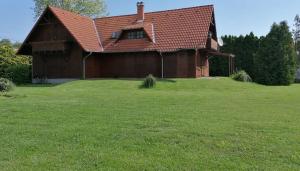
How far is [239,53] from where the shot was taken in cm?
3384

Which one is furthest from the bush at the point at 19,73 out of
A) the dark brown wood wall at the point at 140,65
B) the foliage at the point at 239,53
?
the foliage at the point at 239,53

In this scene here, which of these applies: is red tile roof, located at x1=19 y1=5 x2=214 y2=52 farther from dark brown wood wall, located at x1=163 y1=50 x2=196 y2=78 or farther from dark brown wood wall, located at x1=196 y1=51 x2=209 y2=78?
dark brown wood wall, located at x1=196 y1=51 x2=209 y2=78

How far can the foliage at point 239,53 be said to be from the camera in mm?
33219

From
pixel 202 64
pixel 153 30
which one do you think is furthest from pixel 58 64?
pixel 202 64

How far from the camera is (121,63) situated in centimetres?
2955

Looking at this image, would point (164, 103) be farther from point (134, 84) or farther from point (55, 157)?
point (134, 84)

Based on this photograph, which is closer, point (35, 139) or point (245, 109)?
point (35, 139)

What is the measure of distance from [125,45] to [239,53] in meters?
10.8

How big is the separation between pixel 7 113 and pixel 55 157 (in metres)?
4.88

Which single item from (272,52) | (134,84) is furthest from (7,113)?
(272,52)

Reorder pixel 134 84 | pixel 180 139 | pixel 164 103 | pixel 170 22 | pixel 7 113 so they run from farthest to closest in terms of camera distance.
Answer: pixel 170 22 → pixel 134 84 → pixel 164 103 → pixel 7 113 → pixel 180 139

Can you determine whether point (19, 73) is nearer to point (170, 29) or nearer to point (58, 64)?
point (58, 64)

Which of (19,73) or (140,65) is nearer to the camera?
(140,65)

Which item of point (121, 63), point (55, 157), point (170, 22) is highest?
point (170, 22)
